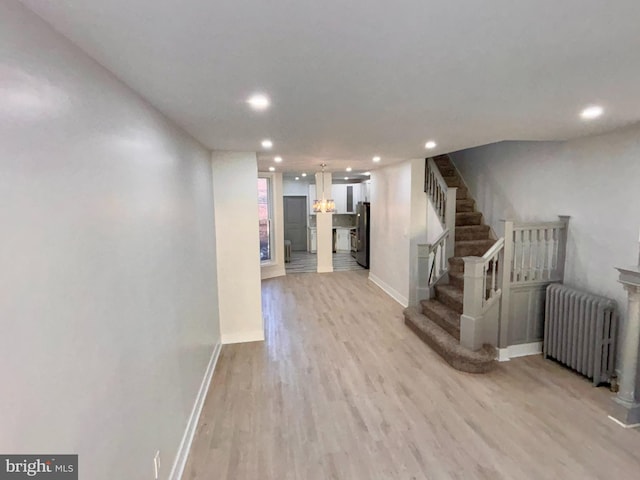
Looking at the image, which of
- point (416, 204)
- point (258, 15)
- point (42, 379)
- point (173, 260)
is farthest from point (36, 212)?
point (416, 204)

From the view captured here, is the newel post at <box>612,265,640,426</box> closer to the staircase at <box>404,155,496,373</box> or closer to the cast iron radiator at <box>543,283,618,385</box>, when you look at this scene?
the cast iron radiator at <box>543,283,618,385</box>

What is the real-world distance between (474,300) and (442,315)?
83 centimetres

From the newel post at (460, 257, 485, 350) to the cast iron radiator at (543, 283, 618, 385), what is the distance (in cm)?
79

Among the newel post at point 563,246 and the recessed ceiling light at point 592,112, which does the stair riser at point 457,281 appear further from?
the recessed ceiling light at point 592,112

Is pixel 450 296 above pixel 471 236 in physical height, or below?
below

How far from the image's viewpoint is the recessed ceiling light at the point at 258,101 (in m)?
1.97

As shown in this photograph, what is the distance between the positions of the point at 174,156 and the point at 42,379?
6.11 feet

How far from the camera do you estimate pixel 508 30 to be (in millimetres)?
1229

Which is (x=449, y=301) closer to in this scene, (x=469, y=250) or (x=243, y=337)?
(x=469, y=250)

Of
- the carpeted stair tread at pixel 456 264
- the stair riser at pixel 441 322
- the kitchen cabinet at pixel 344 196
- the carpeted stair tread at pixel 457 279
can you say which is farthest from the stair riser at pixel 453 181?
the kitchen cabinet at pixel 344 196

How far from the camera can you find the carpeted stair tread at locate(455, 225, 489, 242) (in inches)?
214

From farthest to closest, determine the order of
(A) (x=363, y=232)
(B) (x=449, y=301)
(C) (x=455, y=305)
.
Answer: (A) (x=363, y=232)
(B) (x=449, y=301)
(C) (x=455, y=305)

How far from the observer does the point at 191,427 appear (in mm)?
2666

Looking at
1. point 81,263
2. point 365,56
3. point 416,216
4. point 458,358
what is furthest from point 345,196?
point 81,263
